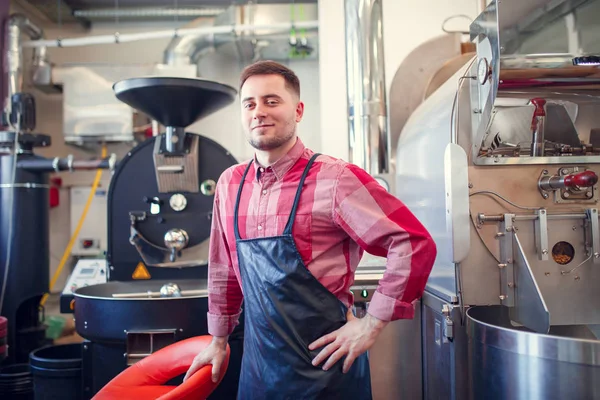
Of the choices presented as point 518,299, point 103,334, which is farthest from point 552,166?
point 103,334

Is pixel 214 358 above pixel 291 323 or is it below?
below

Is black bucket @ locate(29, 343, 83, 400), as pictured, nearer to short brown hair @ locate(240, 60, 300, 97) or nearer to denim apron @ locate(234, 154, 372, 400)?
denim apron @ locate(234, 154, 372, 400)

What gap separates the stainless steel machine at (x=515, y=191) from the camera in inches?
55.0

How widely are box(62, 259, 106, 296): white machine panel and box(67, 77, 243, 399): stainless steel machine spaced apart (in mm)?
358

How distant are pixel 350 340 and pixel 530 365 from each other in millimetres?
491

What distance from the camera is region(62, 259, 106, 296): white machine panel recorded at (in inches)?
101

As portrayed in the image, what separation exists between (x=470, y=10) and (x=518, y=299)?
7.18ft

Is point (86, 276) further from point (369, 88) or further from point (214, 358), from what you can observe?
point (369, 88)

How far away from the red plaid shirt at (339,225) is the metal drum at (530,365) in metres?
0.35

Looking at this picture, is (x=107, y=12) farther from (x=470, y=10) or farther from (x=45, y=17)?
(x=470, y=10)

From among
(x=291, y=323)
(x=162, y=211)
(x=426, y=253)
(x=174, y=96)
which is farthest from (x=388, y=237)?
(x=162, y=211)

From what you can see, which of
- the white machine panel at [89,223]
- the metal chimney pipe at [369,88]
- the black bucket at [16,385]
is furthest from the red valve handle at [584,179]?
the white machine panel at [89,223]

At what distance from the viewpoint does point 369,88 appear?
251 cm

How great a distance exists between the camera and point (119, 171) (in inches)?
90.3
